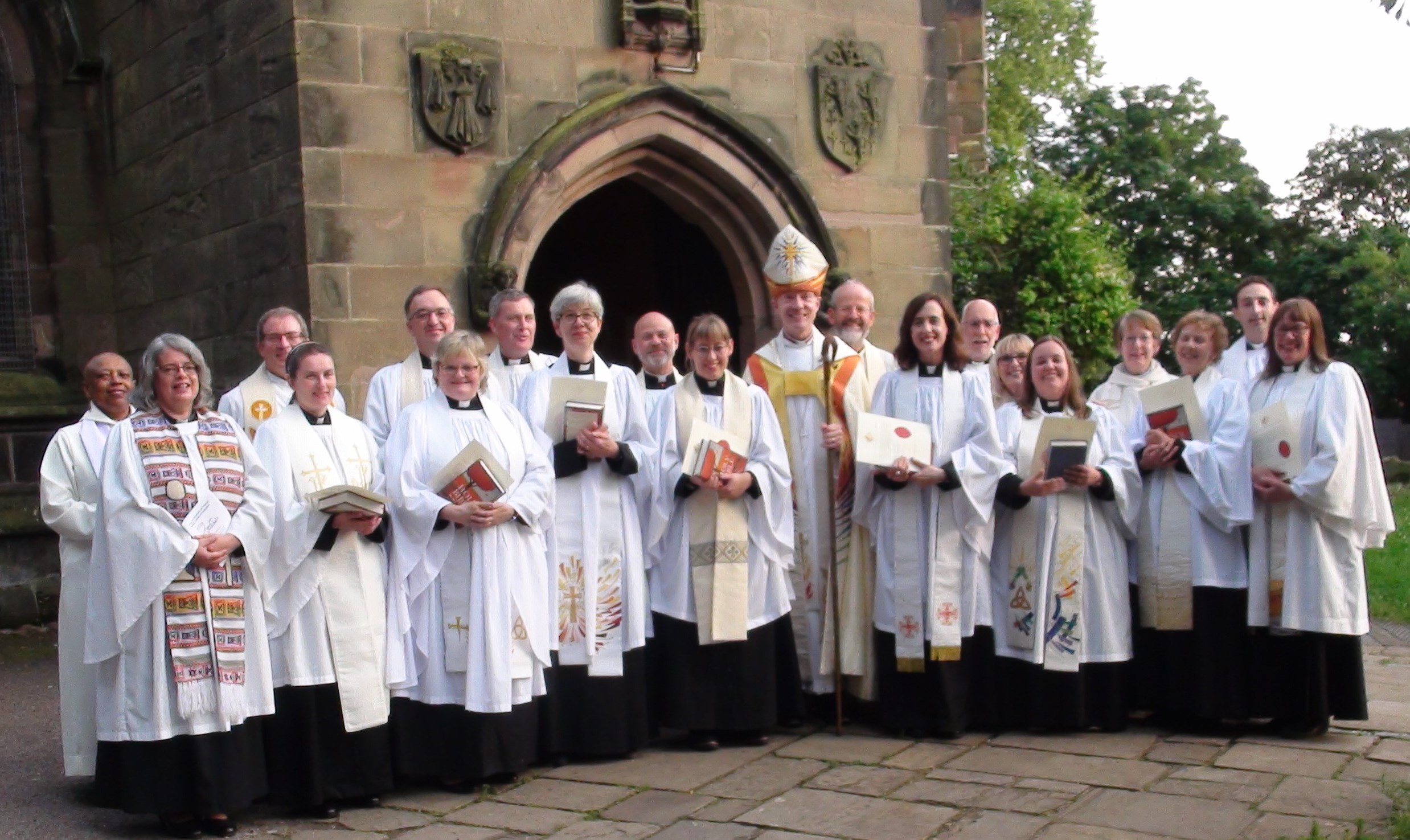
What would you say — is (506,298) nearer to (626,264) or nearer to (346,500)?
(346,500)

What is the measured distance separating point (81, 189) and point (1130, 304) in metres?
12.2

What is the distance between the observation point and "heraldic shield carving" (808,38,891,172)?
10375 mm

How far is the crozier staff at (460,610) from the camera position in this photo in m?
5.97

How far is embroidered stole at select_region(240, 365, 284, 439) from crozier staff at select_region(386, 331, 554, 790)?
0.95 m

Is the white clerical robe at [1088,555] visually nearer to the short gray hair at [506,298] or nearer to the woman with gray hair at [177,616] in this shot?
the short gray hair at [506,298]

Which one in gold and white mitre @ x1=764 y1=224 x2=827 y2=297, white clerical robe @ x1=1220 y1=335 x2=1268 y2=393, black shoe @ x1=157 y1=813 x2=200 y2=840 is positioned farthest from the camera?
white clerical robe @ x1=1220 y1=335 x2=1268 y2=393

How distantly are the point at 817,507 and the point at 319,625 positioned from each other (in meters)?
2.49

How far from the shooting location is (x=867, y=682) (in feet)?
22.9

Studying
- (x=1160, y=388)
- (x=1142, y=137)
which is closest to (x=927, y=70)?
(x=1160, y=388)

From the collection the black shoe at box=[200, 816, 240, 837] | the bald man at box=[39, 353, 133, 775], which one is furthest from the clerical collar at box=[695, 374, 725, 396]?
the black shoe at box=[200, 816, 240, 837]

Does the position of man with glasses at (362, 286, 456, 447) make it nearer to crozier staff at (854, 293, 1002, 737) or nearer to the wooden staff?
the wooden staff

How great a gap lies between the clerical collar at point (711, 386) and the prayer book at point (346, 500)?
171cm

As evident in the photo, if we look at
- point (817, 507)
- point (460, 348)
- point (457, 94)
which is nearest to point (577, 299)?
point (460, 348)

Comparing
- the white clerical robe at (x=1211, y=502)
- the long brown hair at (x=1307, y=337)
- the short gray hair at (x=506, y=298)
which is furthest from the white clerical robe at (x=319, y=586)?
the long brown hair at (x=1307, y=337)
